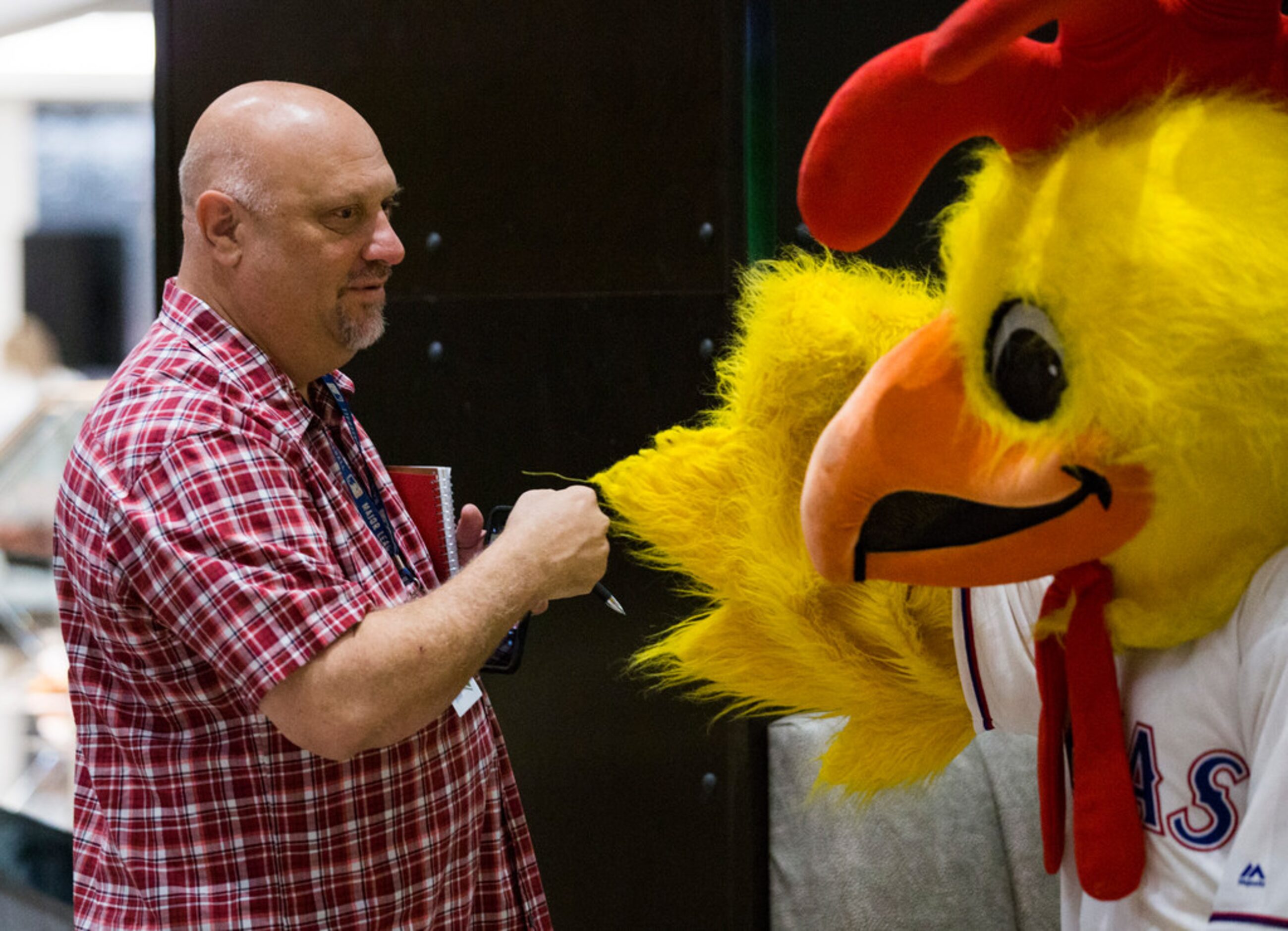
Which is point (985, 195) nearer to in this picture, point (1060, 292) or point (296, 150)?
point (1060, 292)

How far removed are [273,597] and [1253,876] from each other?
805 mm

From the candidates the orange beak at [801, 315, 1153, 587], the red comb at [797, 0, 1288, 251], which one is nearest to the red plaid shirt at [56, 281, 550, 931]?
the orange beak at [801, 315, 1153, 587]

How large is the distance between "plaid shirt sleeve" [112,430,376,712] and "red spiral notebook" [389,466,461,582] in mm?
302

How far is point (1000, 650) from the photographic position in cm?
130

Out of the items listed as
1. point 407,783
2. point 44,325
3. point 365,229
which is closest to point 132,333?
point 44,325

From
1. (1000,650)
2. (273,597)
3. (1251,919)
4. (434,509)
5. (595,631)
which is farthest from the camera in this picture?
(595,631)

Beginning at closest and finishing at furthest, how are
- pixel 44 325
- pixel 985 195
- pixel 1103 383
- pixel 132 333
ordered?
pixel 1103 383 < pixel 985 195 < pixel 132 333 < pixel 44 325

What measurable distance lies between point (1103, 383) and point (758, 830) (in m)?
1.24

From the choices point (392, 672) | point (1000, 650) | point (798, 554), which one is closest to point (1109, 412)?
point (1000, 650)

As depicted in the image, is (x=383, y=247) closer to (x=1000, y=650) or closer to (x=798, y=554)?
(x=798, y=554)

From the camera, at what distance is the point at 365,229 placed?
1.44 m

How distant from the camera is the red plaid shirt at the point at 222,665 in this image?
119cm

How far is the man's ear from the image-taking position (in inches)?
53.7

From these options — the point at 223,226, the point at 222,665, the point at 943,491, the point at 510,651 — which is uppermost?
the point at 223,226
